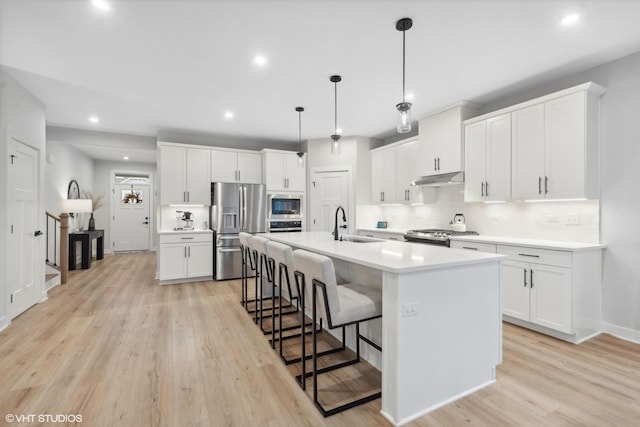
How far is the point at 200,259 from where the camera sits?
17.3 ft

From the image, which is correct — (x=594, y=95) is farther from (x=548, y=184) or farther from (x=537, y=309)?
(x=537, y=309)

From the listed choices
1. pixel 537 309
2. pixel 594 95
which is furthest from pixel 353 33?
pixel 537 309

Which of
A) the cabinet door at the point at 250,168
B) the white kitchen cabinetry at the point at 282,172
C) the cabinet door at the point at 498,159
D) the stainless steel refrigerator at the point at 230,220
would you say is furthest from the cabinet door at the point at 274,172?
the cabinet door at the point at 498,159

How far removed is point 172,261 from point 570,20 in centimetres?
575

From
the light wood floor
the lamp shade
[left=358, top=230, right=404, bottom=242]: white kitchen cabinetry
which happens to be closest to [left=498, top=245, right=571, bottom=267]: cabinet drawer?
the light wood floor

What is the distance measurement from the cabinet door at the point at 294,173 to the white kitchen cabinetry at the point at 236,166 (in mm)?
557

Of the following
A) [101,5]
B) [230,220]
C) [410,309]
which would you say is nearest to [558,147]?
[410,309]

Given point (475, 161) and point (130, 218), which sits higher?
point (475, 161)

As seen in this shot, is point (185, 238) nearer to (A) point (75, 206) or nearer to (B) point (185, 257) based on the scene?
(B) point (185, 257)

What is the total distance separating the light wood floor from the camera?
1801mm

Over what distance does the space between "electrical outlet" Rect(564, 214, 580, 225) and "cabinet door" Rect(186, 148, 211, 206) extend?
5392 mm

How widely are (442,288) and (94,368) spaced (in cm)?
272

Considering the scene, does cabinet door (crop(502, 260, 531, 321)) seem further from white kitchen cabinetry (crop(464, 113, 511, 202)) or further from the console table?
the console table

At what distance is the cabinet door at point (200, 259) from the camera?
520 centimetres
